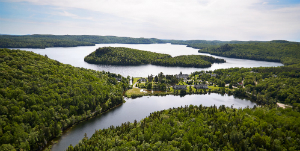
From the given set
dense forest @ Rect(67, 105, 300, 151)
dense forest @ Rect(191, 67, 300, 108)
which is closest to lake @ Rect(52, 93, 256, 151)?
dense forest @ Rect(191, 67, 300, 108)

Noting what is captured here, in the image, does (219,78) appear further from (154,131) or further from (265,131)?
(154,131)

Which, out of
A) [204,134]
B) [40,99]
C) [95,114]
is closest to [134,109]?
[95,114]

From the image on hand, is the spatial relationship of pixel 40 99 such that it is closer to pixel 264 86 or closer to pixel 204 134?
pixel 204 134

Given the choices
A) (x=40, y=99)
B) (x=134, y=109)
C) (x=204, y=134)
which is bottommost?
(x=134, y=109)

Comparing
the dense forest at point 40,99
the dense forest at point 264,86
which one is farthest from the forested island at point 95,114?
the dense forest at point 264,86

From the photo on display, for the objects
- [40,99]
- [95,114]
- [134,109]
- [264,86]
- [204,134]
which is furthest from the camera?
[264,86]

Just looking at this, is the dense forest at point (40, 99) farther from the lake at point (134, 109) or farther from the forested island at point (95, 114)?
the lake at point (134, 109)

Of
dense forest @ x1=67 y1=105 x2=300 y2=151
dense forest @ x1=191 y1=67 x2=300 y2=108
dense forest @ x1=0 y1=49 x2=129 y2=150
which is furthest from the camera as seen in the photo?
dense forest @ x1=191 y1=67 x2=300 y2=108

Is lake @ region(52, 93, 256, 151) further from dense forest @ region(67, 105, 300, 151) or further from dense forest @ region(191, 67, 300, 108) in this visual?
dense forest @ region(67, 105, 300, 151)
